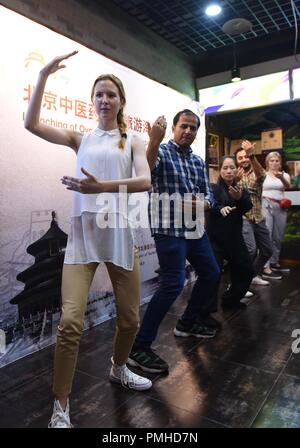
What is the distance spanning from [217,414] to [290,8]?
13.5ft

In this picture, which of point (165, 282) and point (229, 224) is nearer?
point (165, 282)

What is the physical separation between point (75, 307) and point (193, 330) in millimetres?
1331

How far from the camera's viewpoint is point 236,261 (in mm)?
2863

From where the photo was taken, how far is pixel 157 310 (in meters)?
2.04

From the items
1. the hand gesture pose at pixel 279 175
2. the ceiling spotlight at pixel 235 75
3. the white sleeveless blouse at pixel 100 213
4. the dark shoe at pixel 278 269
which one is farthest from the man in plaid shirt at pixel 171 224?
the ceiling spotlight at pixel 235 75

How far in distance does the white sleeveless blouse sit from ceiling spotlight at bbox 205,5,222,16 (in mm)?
3009

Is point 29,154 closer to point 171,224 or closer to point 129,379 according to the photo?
point 171,224

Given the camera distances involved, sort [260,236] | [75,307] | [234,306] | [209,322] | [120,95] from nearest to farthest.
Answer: [75,307] < [120,95] < [209,322] < [234,306] < [260,236]

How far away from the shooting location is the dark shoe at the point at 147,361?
6.57ft

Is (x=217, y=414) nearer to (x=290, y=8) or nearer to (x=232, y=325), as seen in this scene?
(x=232, y=325)

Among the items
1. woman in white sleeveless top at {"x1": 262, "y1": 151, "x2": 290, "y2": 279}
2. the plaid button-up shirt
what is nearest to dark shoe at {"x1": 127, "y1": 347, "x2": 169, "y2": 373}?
the plaid button-up shirt

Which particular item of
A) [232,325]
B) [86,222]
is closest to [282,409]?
[232,325]

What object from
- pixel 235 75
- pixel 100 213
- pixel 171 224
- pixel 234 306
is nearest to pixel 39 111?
pixel 100 213

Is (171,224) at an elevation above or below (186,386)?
above
